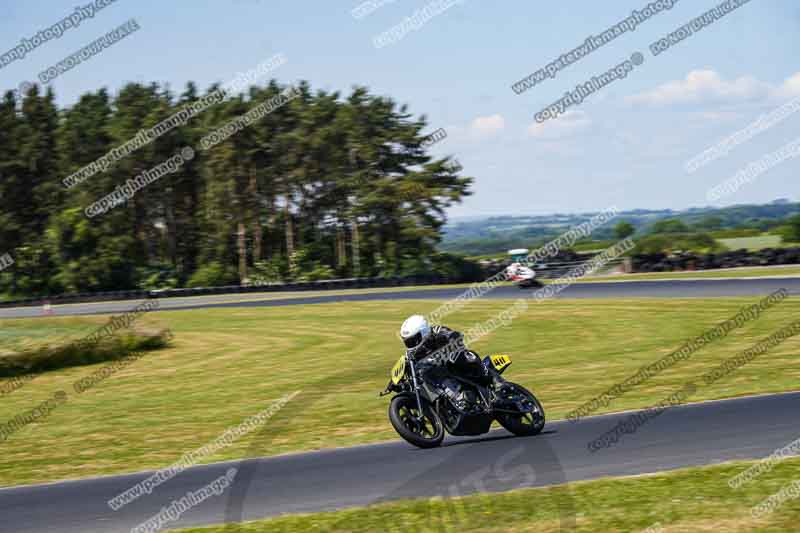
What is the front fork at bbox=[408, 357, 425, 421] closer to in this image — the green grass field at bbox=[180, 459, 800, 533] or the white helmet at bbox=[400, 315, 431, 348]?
the white helmet at bbox=[400, 315, 431, 348]

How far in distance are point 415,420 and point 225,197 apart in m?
53.5

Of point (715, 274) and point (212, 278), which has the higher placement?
point (212, 278)

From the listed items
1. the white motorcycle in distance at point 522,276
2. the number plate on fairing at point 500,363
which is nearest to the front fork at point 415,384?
the number plate on fairing at point 500,363

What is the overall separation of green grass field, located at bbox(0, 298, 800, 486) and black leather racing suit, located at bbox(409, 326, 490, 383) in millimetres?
1694

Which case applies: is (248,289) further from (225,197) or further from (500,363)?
(500,363)

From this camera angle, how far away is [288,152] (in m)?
61.5

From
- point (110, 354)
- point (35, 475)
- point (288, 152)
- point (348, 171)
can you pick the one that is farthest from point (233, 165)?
point (35, 475)

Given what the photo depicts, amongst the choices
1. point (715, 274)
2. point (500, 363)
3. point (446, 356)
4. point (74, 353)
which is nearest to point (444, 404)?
point (446, 356)

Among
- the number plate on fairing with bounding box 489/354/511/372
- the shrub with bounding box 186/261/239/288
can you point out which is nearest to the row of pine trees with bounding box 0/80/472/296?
the shrub with bounding box 186/261/239/288

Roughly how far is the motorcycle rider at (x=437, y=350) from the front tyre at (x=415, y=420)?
36 cm

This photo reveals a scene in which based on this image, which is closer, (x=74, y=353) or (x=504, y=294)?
(x=74, y=353)

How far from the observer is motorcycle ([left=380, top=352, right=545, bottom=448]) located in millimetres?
9750

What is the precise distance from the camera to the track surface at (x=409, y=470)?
790cm

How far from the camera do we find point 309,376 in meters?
18.7
